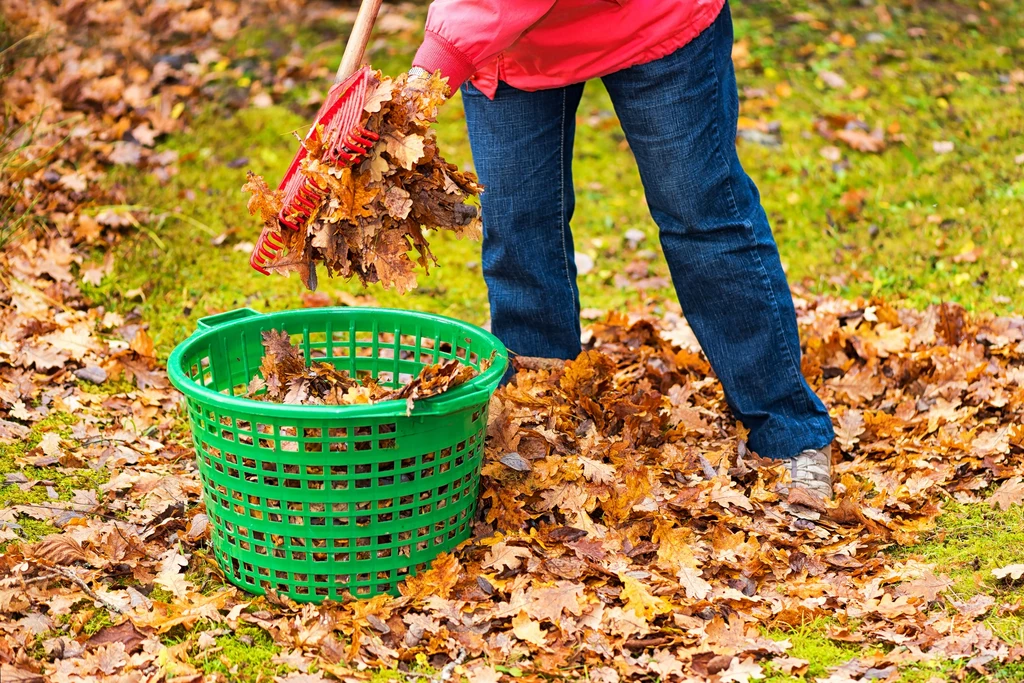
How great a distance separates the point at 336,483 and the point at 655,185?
48.3 inches

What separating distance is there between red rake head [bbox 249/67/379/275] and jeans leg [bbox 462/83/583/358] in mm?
575

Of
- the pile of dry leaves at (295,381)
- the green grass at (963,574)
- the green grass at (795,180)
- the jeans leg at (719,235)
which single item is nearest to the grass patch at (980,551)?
the green grass at (963,574)

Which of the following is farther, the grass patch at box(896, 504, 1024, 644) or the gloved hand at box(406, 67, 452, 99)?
the grass patch at box(896, 504, 1024, 644)

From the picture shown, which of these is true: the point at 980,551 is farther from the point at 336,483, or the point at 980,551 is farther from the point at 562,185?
the point at 336,483

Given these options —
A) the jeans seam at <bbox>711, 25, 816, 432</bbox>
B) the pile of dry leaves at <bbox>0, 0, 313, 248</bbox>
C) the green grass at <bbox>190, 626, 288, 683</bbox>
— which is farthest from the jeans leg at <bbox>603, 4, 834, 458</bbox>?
the pile of dry leaves at <bbox>0, 0, 313, 248</bbox>

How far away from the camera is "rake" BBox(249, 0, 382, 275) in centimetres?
242

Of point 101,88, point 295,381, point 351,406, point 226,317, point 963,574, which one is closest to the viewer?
point 351,406

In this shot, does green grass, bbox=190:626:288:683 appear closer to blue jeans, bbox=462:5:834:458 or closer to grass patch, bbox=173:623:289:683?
grass patch, bbox=173:623:289:683

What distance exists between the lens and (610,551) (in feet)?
9.09

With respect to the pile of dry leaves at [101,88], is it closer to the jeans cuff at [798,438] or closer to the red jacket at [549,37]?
the red jacket at [549,37]

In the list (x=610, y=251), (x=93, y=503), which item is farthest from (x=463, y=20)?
(x=610, y=251)

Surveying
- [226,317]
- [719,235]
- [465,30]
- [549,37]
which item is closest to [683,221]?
[719,235]

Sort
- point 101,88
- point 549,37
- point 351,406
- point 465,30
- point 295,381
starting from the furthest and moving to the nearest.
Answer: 1. point 101,88
2. point 295,381
3. point 549,37
4. point 465,30
5. point 351,406

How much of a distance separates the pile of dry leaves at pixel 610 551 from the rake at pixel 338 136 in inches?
33.4
